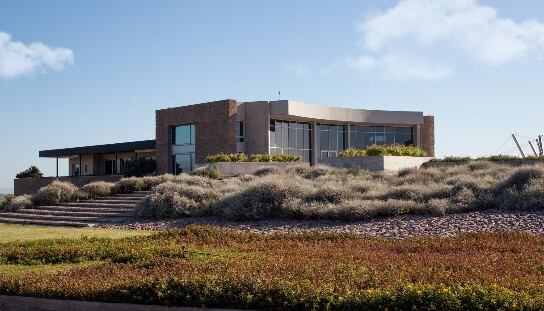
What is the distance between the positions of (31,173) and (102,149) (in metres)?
6.60

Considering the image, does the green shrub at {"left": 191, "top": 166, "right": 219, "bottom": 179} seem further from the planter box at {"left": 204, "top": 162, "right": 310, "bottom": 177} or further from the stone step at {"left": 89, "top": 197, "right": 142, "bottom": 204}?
the stone step at {"left": 89, "top": 197, "right": 142, "bottom": 204}

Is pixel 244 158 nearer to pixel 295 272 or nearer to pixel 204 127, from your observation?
pixel 204 127

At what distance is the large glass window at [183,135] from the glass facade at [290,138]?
5.30 m

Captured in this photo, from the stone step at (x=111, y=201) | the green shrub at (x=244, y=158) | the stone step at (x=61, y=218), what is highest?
the green shrub at (x=244, y=158)

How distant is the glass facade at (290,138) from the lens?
4247cm

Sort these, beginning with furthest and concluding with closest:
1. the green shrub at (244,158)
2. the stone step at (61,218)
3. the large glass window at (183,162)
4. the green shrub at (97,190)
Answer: the large glass window at (183,162) < the green shrub at (244,158) < the green shrub at (97,190) < the stone step at (61,218)

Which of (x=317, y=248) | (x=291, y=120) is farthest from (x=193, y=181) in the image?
(x=291, y=120)

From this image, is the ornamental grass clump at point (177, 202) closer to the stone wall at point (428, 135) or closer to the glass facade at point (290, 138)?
the glass facade at point (290, 138)

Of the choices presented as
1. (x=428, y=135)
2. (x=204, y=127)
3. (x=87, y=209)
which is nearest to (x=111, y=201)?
(x=87, y=209)

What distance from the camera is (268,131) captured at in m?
40.5

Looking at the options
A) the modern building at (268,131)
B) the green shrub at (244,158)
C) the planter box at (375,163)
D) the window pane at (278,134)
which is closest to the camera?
the planter box at (375,163)

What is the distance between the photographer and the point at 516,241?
11820 mm

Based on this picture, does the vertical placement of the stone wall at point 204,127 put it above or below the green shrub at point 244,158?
above

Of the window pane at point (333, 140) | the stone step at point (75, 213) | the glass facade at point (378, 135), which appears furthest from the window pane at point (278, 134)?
the stone step at point (75, 213)
